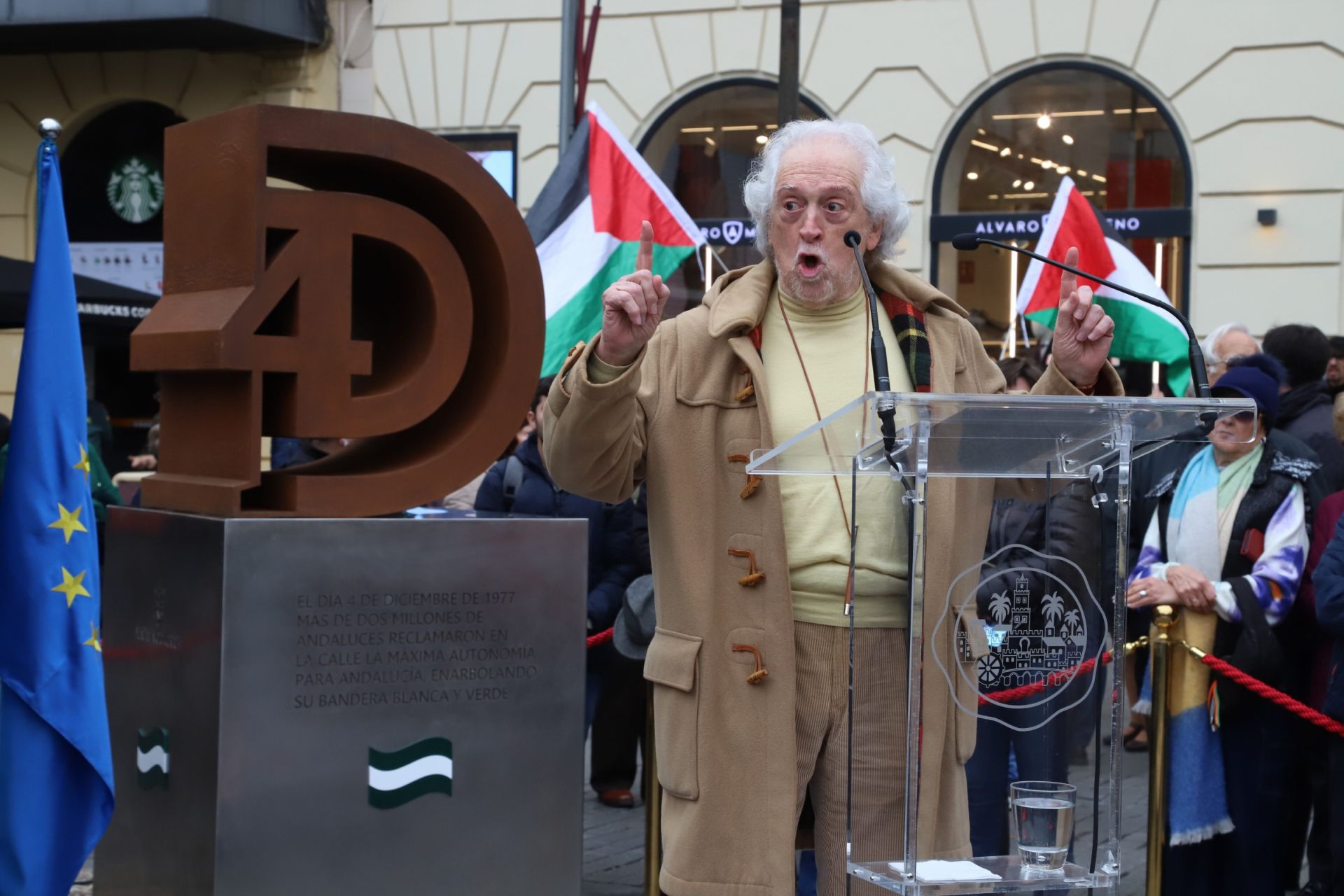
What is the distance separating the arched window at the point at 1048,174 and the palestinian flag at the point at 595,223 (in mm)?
5436

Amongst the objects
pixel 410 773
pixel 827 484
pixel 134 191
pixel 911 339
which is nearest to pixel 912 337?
pixel 911 339

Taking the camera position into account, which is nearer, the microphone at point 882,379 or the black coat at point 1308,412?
the microphone at point 882,379

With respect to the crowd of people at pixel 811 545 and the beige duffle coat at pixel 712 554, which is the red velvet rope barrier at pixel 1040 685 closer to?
the crowd of people at pixel 811 545

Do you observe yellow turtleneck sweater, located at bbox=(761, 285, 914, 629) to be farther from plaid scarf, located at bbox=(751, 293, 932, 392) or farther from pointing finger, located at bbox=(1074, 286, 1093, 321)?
pointing finger, located at bbox=(1074, 286, 1093, 321)

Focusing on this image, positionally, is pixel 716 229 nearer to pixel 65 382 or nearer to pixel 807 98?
pixel 807 98

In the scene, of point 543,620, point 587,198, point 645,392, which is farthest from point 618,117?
point 645,392

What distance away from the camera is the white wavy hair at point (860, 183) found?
335 cm

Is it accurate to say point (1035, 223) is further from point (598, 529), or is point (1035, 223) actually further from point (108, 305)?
point (108, 305)

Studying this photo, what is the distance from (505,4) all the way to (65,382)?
10682mm

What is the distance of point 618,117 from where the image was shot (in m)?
13.9

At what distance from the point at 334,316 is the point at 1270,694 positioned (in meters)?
3.18

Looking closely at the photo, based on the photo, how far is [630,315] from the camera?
2.99 metres

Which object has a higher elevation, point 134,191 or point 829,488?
point 134,191

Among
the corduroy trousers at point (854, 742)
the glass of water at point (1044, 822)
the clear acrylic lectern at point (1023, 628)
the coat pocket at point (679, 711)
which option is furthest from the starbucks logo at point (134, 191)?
the glass of water at point (1044, 822)
